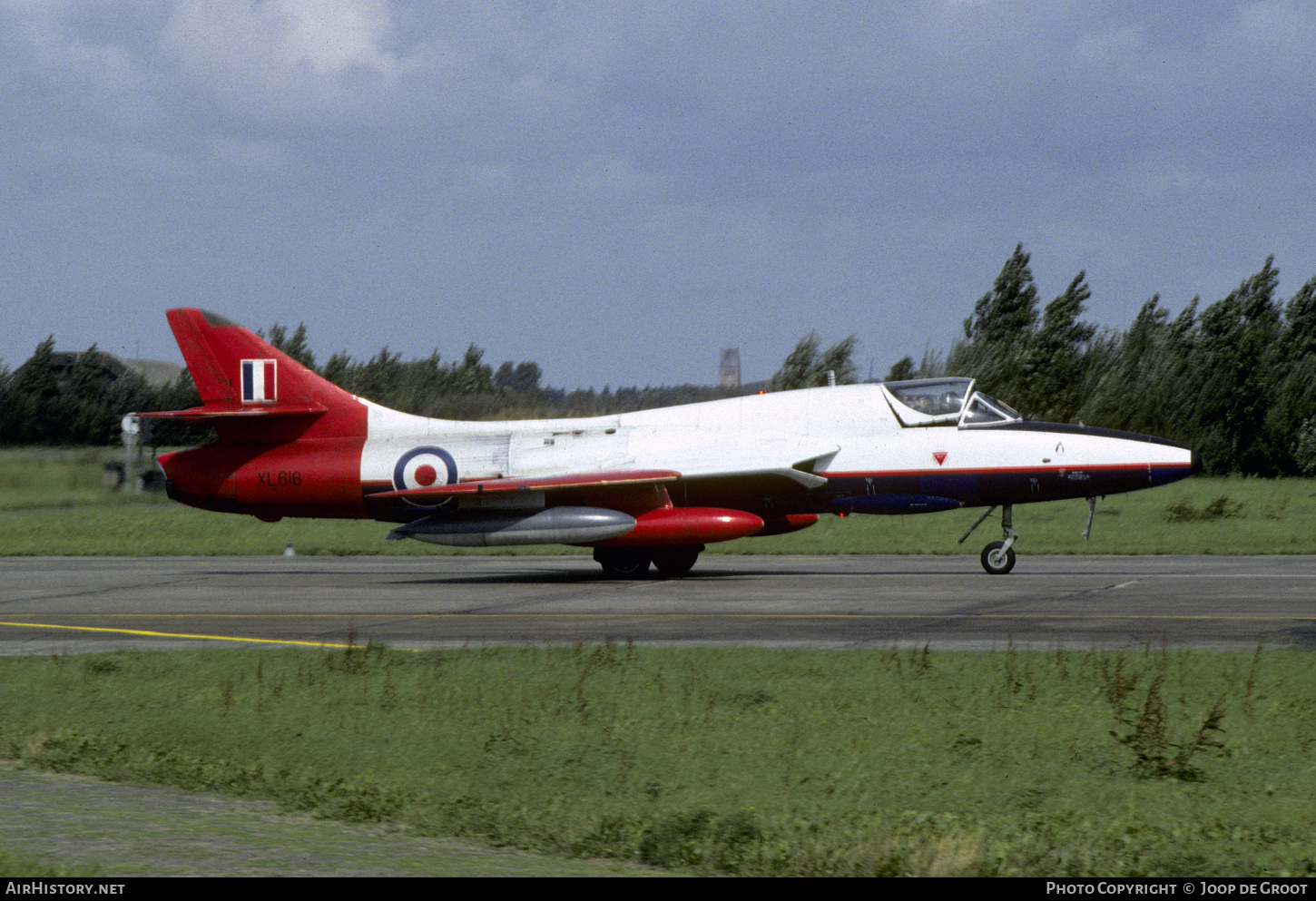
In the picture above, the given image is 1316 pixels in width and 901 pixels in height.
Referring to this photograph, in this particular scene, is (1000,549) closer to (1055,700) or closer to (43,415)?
(1055,700)

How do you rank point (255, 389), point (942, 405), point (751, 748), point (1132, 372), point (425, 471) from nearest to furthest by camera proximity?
1. point (751, 748)
2. point (942, 405)
3. point (425, 471)
4. point (255, 389)
5. point (1132, 372)

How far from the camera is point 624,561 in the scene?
23.4 meters

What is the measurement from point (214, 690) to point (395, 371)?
4362 centimetres

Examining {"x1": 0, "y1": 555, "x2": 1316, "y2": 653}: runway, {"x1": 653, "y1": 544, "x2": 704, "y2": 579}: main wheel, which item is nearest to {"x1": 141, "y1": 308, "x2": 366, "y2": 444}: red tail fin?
{"x1": 0, "y1": 555, "x2": 1316, "y2": 653}: runway

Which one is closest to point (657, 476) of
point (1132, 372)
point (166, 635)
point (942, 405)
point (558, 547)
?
point (942, 405)

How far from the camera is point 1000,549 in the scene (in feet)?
73.1

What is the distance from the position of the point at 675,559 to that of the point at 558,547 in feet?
29.8

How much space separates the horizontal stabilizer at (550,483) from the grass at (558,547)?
23.5 ft

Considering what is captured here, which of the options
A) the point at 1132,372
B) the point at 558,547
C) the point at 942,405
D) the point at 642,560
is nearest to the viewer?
the point at 942,405

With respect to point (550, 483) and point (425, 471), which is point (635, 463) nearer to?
point (550, 483)

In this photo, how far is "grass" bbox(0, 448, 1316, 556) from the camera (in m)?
29.3

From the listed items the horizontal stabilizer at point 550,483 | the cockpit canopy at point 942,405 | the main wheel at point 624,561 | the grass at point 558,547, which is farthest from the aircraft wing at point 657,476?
the grass at point 558,547

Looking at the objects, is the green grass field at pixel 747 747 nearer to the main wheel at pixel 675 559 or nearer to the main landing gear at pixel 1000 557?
the main landing gear at pixel 1000 557

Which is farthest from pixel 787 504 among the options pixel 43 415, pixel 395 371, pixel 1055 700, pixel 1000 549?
pixel 395 371
